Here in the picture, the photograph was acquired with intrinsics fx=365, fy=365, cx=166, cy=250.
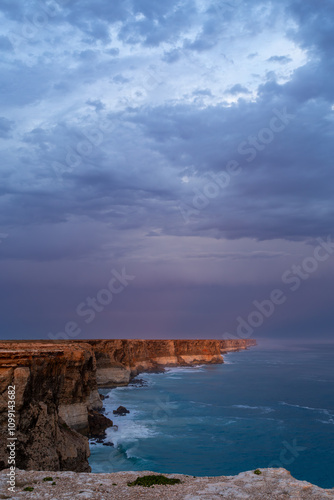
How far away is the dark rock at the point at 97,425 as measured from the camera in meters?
33.4

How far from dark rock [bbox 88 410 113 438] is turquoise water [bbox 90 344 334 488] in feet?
2.92

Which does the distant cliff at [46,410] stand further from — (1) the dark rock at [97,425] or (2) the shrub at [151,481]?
(2) the shrub at [151,481]

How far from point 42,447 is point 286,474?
36.8ft

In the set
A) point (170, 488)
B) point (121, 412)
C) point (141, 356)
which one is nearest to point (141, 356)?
point (141, 356)

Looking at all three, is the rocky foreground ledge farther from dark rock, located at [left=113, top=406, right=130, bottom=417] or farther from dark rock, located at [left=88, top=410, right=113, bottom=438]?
dark rock, located at [left=113, top=406, right=130, bottom=417]

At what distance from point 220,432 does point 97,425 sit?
13594mm

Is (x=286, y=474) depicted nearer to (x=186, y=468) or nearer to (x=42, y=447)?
(x=42, y=447)

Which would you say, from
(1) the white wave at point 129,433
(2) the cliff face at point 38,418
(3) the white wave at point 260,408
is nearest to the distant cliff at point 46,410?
(2) the cliff face at point 38,418

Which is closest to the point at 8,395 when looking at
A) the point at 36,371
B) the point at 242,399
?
the point at 36,371

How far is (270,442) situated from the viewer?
36.3 m

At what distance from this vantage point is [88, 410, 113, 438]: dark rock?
33.4 metres

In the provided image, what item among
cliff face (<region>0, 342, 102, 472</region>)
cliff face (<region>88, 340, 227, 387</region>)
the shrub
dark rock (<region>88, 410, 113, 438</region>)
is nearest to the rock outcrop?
cliff face (<region>88, 340, 227, 387</region>)

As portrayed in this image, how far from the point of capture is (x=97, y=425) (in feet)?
114

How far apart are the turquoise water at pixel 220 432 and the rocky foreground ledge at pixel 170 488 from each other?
1480cm
